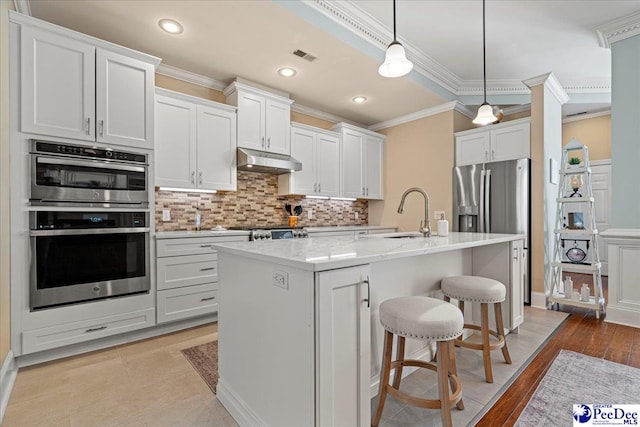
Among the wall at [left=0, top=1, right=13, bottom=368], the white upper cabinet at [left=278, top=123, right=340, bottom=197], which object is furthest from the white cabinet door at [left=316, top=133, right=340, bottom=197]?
the wall at [left=0, top=1, right=13, bottom=368]

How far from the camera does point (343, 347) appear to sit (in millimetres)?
1248

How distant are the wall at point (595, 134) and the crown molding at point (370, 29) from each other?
10.4ft

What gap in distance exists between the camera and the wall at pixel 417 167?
447 centimetres

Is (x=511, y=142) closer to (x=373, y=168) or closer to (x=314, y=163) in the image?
(x=373, y=168)

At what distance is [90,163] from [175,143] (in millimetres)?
857

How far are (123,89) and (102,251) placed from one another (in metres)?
1.37

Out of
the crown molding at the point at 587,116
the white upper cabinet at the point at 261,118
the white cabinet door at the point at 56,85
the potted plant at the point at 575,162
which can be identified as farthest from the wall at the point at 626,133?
the white cabinet door at the point at 56,85

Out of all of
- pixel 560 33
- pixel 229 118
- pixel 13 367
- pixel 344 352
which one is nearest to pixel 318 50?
pixel 229 118

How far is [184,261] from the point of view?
2.93 metres

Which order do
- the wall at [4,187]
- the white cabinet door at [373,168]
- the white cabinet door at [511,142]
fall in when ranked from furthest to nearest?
the white cabinet door at [373,168], the white cabinet door at [511,142], the wall at [4,187]

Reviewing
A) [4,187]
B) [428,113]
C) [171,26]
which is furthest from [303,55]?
[4,187]

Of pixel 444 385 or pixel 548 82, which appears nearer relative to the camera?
pixel 444 385

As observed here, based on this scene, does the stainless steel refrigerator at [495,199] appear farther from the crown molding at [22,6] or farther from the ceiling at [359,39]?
the crown molding at [22,6]

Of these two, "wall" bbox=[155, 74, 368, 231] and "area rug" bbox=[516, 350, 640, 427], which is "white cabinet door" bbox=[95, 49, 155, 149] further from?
"area rug" bbox=[516, 350, 640, 427]
